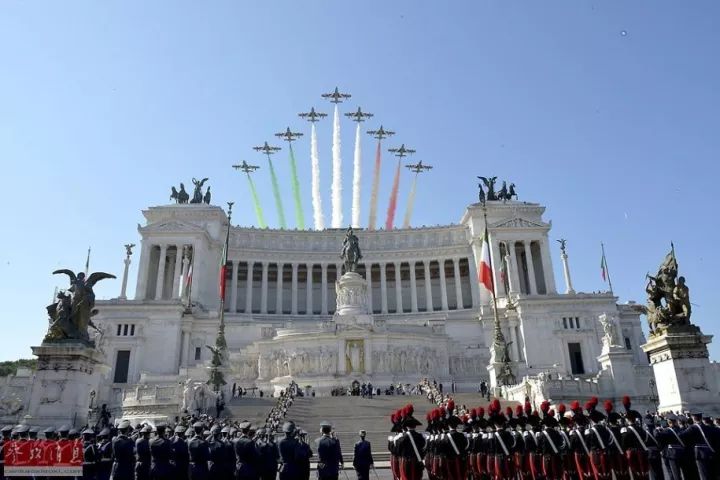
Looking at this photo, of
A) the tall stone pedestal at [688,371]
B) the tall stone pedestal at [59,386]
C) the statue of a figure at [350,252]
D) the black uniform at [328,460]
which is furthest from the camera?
the statue of a figure at [350,252]

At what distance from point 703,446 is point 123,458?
14.6m

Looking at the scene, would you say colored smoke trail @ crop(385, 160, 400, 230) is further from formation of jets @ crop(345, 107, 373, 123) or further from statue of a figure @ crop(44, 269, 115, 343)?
statue of a figure @ crop(44, 269, 115, 343)

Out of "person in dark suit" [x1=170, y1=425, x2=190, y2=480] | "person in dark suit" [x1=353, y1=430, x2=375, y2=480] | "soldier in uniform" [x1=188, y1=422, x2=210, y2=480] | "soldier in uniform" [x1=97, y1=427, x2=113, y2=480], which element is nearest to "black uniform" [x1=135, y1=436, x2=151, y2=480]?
"person in dark suit" [x1=170, y1=425, x2=190, y2=480]

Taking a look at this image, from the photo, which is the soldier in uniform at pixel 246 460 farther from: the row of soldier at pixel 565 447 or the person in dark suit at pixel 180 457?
the row of soldier at pixel 565 447

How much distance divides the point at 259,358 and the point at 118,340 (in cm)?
1718

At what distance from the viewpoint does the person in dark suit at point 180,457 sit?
45.0 feet

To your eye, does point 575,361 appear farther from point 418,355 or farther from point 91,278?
point 91,278

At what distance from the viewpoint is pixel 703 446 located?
45.4 ft

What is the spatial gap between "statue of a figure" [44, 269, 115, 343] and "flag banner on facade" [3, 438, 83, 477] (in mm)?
8532

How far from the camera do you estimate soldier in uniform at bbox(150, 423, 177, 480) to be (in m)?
13.4

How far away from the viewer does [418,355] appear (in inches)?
2201

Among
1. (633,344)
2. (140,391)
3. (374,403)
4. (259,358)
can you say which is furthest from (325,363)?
(633,344)

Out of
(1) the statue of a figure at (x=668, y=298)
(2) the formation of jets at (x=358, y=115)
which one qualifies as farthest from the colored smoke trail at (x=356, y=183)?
(1) the statue of a figure at (x=668, y=298)

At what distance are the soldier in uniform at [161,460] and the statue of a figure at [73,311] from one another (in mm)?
10071
